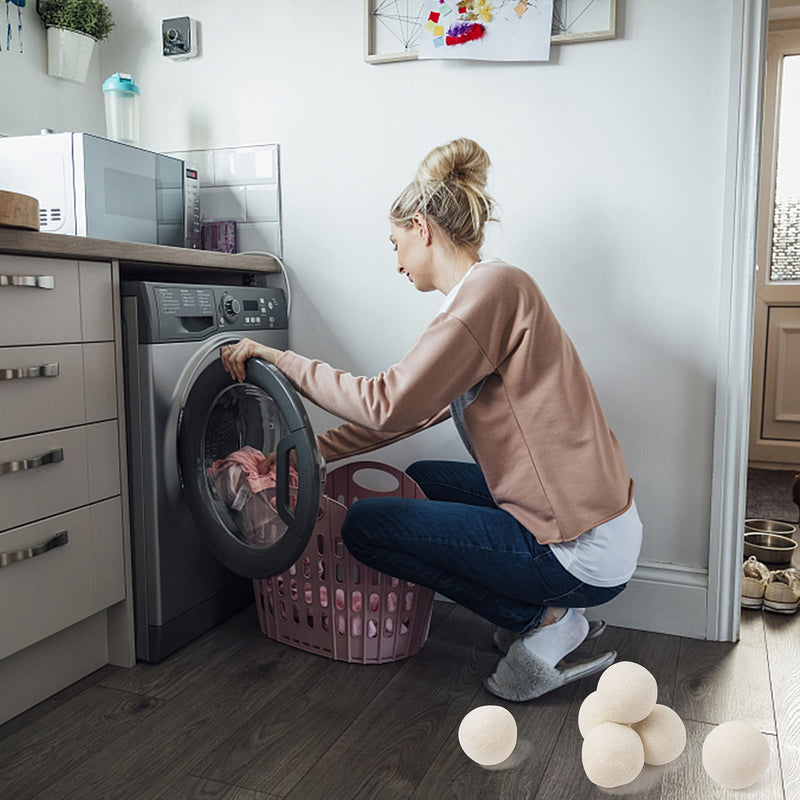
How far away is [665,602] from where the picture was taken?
2.05 meters

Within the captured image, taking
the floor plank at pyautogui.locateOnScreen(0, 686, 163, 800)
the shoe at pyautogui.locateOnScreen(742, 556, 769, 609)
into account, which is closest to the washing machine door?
the floor plank at pyautogui.locateOnScreen(0, 686, 163, 800)

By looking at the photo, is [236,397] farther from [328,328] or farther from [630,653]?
[630,653]

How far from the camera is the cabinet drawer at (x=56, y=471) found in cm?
152

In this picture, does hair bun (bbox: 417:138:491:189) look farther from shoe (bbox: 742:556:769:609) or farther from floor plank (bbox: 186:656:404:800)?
shoe (bbox: 742:556:769:609)

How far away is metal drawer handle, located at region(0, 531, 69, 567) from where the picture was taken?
1.51m

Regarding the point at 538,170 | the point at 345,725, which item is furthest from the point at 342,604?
the point at 538,170

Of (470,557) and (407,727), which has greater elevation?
(470,557)

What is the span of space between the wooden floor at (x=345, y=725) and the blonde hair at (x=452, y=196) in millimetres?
912

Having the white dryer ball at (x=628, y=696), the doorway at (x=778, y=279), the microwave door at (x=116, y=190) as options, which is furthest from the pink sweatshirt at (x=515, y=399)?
the doorway at (x=778, y=279)

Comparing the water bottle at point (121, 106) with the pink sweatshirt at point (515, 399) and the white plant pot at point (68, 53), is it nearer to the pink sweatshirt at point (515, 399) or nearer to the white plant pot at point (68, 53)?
the white plant pot at point (68, 53)

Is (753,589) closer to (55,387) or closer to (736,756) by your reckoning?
(736,756)

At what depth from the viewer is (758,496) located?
11.4 feet

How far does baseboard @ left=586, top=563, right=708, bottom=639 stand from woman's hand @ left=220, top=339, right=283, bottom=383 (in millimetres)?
1042

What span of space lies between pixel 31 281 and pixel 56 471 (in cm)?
36
